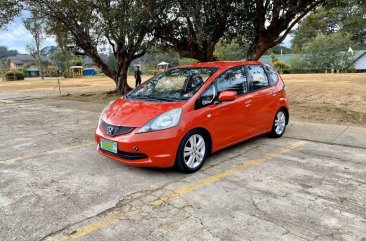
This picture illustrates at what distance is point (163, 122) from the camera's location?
13.9ft

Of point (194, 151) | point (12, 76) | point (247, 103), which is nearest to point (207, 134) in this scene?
point (194, 151)

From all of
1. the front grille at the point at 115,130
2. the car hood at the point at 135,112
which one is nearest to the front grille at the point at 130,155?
the front grille at the point at 115,130

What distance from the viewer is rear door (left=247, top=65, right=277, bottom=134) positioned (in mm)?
5551

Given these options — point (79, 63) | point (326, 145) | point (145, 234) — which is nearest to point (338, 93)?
point (326, 145)

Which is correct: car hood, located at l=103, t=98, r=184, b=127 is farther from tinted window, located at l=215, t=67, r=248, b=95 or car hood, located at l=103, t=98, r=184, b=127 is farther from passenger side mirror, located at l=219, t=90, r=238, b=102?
tinted window, located at l=215, t=67, r=248, b=95

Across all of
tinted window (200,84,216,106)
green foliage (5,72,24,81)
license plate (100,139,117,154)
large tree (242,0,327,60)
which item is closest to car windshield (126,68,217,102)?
tinted window (200,84,216,106)

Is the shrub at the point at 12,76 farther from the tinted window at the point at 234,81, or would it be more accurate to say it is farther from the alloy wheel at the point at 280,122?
the tinted window at the point at 234,81

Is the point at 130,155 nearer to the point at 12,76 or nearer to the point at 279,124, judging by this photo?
the point at 279,124

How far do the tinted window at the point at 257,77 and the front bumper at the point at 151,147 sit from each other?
208 cm

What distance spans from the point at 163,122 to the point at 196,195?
1056 millimetres

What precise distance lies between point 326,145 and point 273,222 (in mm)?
3259

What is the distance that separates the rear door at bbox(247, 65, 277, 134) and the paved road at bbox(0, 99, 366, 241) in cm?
41

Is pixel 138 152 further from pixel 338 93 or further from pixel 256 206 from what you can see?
pixel 338 93

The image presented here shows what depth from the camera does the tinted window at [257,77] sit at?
5.62 meters
